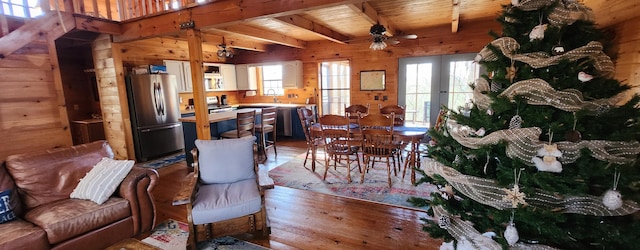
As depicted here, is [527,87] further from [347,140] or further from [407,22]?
[407,22]

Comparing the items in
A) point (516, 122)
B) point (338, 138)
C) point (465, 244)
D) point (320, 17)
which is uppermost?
point (320, 17)

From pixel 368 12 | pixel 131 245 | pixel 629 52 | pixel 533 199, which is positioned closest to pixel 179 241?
pixel 131 245

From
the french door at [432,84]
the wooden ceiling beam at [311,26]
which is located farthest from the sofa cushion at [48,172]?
the french door at [432,84]

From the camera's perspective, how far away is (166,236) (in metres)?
2.47

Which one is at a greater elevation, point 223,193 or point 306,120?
point 306,120

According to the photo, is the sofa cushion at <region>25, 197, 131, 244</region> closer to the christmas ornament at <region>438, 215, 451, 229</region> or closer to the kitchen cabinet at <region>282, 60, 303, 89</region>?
the christmas ornament at <region>438, 215, 451, 229</region>

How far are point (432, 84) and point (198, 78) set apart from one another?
13.8 ft

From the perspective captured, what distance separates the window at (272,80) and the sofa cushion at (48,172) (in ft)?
16.1

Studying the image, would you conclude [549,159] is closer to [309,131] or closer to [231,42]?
[309,131]

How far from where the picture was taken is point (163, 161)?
489 cm

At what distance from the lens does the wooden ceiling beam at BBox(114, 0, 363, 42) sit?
289 centimetres

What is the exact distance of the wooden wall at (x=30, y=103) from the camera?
130 inches

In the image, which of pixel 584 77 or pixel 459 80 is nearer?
pixel 584 77

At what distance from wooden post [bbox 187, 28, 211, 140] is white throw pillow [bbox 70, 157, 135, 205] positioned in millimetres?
1237
